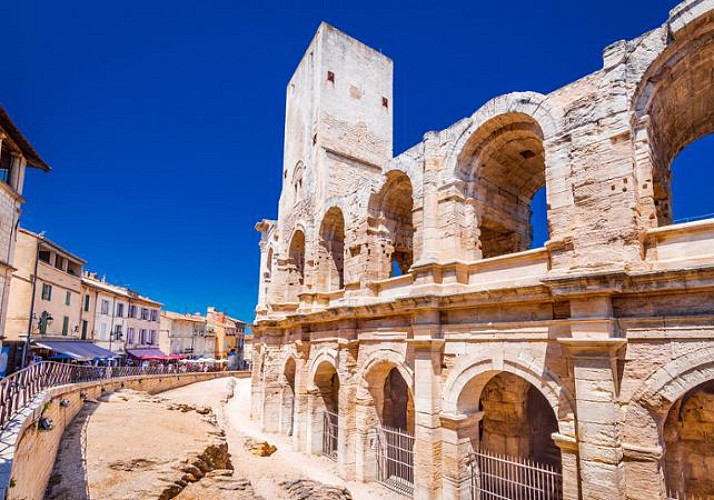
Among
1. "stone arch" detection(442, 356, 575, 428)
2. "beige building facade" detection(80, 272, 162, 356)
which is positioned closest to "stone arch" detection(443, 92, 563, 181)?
"stone arch" detection(442, 356, 575, 428)

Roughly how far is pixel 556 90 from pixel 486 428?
9.19 metres

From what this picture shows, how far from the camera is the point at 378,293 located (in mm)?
12945

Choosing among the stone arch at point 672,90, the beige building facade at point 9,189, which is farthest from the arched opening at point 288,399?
the stone arch at point 672,90

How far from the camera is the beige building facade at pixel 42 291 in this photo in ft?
70.9

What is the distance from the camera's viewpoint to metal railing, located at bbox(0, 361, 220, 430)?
7016 mm

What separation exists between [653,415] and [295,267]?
1504 cm

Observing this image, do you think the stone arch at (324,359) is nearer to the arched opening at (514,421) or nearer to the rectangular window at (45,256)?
the arched opening at (514,421)

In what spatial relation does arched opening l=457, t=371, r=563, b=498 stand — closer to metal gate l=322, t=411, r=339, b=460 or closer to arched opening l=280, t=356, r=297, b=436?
metal gate l=322, t=411, r=339, b=460

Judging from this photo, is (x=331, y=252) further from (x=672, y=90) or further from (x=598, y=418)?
(x=672, y=90)

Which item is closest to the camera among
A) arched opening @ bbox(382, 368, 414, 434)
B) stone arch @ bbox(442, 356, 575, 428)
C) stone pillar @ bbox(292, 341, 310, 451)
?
stone arch @ bbox(442, 356, 575, 428)

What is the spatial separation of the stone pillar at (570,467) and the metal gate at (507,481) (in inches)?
41.3

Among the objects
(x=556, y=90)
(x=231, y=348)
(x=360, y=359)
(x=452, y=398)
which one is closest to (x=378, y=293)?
(x=360, y=359)

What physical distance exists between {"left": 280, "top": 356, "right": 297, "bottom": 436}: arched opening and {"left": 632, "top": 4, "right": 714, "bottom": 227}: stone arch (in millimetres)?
14632

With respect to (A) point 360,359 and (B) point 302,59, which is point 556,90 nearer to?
(A) point 360,359
